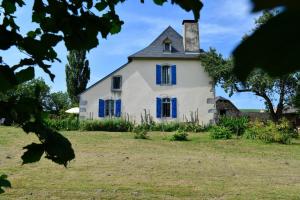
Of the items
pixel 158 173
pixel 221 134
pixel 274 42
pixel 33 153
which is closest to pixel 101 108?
pixel 221 134

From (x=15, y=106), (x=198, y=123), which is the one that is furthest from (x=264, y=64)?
(x=198, y=123)

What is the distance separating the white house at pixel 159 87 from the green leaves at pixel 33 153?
991 inches

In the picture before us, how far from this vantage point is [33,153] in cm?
210

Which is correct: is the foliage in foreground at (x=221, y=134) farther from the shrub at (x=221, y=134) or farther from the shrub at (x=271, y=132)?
the shrub at (x=271, y=132)

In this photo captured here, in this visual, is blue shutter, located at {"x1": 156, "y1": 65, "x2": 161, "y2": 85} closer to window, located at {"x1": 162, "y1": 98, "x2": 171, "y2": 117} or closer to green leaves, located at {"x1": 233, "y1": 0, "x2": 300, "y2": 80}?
window, located at {"x1": 162, "y1": 98, "x2": 171, "y2": 117}

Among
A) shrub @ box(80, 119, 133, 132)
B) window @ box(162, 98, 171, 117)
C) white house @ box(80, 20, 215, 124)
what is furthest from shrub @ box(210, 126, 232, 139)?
window @ box(162, 98, 171, 117)

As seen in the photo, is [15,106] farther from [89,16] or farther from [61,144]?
[89,16]

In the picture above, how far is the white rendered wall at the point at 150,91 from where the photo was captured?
2747cm

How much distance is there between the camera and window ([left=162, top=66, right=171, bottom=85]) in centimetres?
2778

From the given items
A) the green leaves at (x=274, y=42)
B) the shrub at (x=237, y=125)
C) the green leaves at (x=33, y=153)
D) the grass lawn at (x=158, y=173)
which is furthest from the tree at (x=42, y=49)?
the shrub at (x=237, y=125)

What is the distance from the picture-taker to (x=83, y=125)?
23766 mm

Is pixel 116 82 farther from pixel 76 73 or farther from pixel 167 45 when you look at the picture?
pixel 76 73

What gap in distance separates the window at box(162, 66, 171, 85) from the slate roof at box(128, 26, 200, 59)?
0.76 metres

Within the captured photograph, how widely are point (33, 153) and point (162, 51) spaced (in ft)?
85.4
